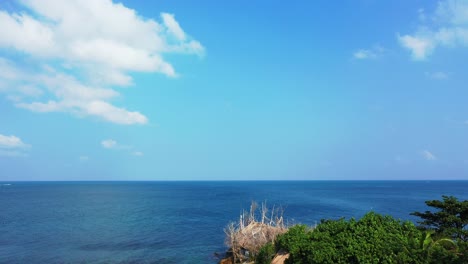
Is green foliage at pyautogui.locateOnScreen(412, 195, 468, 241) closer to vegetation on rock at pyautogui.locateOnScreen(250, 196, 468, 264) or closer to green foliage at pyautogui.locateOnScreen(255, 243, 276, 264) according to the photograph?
vegetation on rock at pyautogui.locateOnScreen(250, 196, 468, 264)

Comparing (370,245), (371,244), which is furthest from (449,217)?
(370,245)

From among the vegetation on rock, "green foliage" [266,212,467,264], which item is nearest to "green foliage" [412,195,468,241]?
the vegetation on rock

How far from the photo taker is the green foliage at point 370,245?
15641 millimetres

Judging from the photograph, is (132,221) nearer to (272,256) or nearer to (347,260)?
(272,256)

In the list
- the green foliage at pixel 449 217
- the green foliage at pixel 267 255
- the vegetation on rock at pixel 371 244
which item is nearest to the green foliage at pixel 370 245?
the vegetation on rock at pixel 371 244

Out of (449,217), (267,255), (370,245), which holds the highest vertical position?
(449,217)

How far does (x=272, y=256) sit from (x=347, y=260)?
7.33 meters

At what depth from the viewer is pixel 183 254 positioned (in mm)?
37312

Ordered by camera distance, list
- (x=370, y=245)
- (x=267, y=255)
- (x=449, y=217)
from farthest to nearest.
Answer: (x=449, y=217), (x=267, y=255), (x=370, y=245)

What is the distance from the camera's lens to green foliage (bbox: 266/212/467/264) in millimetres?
15641

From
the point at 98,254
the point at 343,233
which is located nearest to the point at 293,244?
the point at 343,233

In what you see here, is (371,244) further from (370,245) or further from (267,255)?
(267,255)

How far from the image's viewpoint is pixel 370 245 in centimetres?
1636

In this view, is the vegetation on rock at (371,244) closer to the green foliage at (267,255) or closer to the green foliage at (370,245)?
the green foliage at (370,245)
